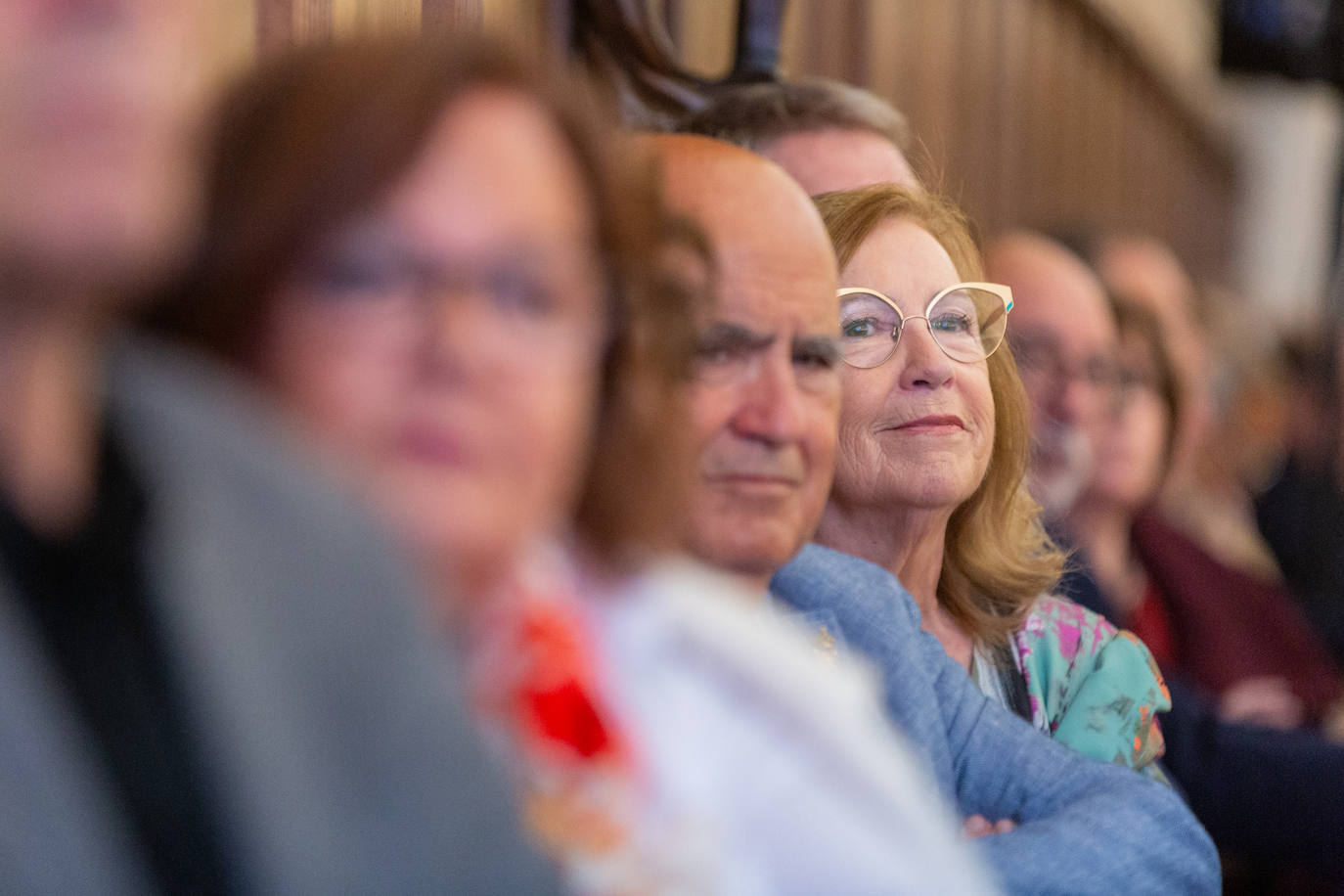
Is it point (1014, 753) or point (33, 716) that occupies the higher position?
point (33, 716)

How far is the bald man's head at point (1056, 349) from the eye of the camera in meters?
0.49

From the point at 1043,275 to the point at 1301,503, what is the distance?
47.6 inches

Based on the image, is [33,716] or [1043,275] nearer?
[33,716]

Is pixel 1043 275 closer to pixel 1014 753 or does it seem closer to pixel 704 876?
pixel 1014 753

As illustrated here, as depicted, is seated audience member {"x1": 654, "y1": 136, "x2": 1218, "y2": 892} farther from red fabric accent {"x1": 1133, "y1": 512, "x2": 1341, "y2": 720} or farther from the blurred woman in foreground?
red fabric accent {"x1": 1133, "y1": 512, "x2": 1341, "y2": 720}

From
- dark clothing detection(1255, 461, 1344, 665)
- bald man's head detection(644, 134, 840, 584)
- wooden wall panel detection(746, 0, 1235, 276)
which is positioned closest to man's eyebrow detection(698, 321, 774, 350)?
bald man's head detection(644, 134, 840, 584)

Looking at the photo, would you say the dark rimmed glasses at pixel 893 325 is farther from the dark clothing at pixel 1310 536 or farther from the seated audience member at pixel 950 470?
the dark clothing at pixel 1310 536

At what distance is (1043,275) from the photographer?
529 millimetres

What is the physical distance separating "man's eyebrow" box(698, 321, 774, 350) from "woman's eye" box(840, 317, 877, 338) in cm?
3

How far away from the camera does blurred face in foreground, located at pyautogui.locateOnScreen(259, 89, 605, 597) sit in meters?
0.19

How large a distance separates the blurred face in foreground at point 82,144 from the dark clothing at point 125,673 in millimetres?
23

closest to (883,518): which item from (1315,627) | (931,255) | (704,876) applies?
(931,255)

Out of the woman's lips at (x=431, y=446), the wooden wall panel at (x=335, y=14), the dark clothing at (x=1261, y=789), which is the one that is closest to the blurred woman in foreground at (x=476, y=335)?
the woman's lips at (x=431, y=446)

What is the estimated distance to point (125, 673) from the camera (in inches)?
6.4
